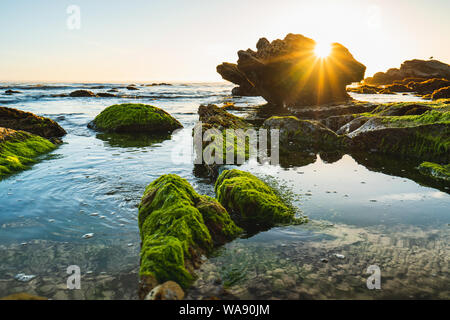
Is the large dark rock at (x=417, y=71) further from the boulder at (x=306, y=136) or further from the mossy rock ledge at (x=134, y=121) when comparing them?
the mossy rock ledge at (x=134, y=121)

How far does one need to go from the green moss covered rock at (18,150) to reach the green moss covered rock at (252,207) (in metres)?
6.06

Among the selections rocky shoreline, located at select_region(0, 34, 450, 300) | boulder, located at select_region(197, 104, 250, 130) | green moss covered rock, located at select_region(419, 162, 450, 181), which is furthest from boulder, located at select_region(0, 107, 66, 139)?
green moss covered rock, located at select_region(419, 162, 450, 181)

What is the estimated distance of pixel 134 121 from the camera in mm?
15359

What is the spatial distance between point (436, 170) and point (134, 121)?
13151 mm

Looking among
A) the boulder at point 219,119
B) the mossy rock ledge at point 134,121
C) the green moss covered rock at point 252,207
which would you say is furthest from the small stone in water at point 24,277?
the mossy rock ledge at point 134,121

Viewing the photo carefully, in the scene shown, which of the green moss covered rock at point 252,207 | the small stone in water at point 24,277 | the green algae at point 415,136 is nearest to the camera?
the small stone in water at point 24,277

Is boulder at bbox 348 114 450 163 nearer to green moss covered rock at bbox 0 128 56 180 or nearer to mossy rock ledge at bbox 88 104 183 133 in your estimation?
mossy rock ledge at bbox 88 104 183 133

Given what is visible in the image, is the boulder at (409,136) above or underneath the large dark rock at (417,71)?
underneath

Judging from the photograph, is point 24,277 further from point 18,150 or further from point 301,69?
point 301,69

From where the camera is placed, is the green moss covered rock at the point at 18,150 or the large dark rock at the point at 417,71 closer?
the green moss covered rock at the point at 18,150

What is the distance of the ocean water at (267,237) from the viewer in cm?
349

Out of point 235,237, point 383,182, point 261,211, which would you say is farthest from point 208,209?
point 383,182

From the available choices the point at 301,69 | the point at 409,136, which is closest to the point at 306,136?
the point at 409,136

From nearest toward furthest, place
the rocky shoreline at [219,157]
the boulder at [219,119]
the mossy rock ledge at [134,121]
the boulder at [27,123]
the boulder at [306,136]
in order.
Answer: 1. the rocky shoreline at [219,157]
2. the boulder at [306,136]
3. the boulder at [27,123]
4. the boulder at [219,119]
5. the mossy rock ledge at [134,121]
